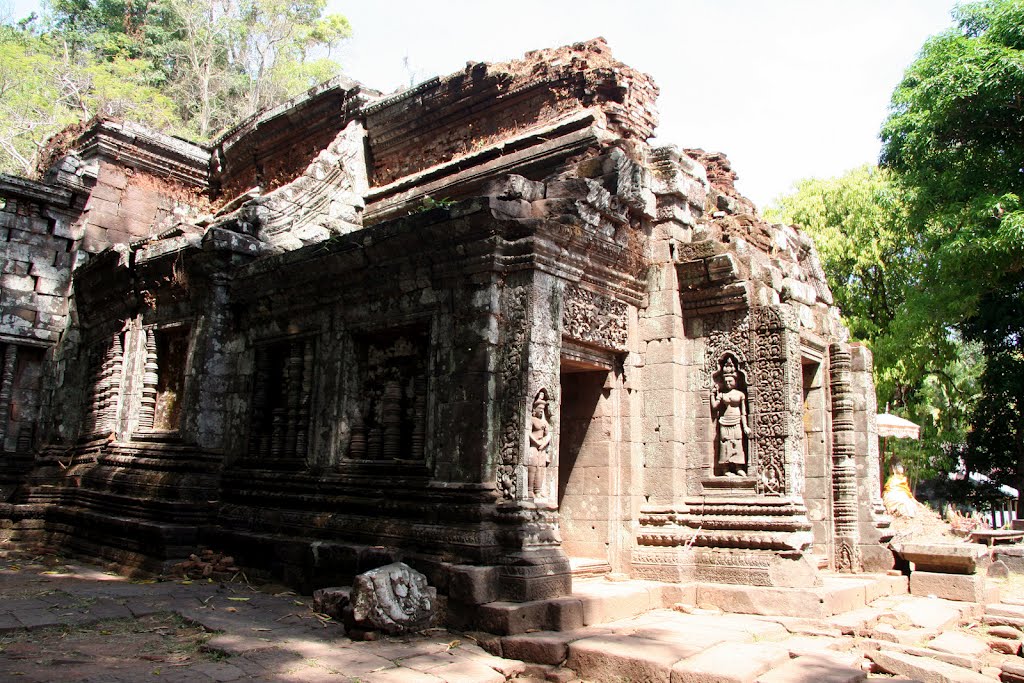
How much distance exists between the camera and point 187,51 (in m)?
29.8

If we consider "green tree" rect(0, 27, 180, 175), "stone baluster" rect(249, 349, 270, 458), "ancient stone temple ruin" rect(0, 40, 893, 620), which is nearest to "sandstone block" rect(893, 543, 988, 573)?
"ancient stone temple ruin" rect(0, 40, 893, 620)

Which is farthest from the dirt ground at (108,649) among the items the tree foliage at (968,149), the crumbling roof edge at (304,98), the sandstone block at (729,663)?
the tree foliage at (968,149)

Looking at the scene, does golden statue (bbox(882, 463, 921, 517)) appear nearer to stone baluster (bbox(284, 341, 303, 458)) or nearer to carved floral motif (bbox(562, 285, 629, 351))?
carved floral motif (bbox(562, 285, 629, 351))

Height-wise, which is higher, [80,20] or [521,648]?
[80,20]

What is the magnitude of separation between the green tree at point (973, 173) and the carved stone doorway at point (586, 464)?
1158cm

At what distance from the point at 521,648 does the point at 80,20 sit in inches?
1316

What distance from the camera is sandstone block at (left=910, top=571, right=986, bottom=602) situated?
8.21m

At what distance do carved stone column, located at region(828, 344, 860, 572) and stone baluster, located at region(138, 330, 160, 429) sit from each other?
8.59 m

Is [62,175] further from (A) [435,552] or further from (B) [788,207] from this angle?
(B) [788,207]

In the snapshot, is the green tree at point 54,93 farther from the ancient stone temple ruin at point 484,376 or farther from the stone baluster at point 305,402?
the stone baluster at point 305,402

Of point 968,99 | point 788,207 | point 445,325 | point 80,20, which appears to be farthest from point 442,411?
point 80,20

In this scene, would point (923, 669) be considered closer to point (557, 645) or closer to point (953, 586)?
point (557, 645)

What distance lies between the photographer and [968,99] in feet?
55.2

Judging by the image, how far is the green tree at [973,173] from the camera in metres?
16.2
